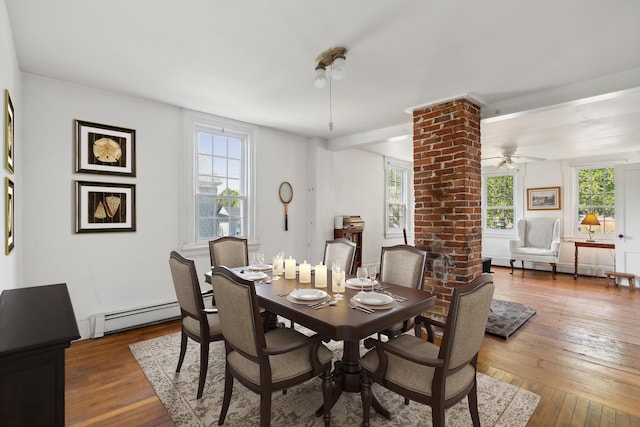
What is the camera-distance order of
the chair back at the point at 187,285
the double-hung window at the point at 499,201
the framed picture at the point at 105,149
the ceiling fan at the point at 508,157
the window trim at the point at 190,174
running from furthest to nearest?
the double-hung window at the point at 499,201
the ceiling fan at the point at 508,157
the window trim at the point at 190,174
the framed picture at the point at 105,149
the chair back at the point at 187,285

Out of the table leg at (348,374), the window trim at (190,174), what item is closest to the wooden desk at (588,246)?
the table leg at (348,374)

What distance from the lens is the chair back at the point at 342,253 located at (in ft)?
10.6

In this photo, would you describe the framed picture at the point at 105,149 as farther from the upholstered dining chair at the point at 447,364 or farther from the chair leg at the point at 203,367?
the upholstered dining chair at the point at 447,364

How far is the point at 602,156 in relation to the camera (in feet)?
21.1

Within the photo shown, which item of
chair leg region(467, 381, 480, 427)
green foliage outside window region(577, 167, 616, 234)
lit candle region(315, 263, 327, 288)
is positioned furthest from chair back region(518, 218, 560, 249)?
lit candle region(315, 263, 327, 288)

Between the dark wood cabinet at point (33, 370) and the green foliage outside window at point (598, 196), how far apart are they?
28.0 ft

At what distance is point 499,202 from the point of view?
773cm

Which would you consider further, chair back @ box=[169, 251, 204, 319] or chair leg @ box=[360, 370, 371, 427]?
chair back @ box=[169, 251, 204, 319]

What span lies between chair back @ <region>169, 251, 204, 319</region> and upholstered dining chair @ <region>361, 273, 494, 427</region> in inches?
46.6

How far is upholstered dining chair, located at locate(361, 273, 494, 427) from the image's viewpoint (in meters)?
1.47

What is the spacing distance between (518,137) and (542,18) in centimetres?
328

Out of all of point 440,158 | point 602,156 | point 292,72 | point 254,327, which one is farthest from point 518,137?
point 254,327

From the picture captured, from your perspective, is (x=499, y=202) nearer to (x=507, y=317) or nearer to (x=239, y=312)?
(x=507, y=317)

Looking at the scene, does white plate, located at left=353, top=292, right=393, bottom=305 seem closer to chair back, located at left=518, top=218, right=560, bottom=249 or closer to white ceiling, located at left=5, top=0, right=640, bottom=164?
white ceiling, located at left=5, top=0, right=640, bottom=164
